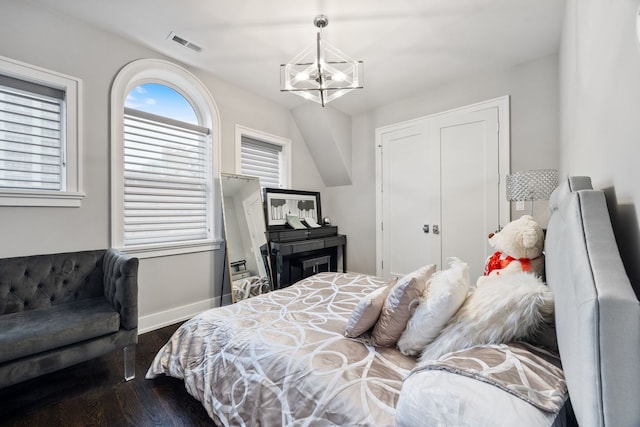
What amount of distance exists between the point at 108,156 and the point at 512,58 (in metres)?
4.07

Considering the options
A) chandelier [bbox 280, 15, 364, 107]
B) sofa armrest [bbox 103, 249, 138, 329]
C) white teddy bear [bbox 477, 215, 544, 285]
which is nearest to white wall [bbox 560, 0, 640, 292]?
white teddy bear [bbox 477, 215, 544, 285]

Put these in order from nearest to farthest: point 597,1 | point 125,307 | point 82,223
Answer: point 597,1, point 125,307, point 82,223

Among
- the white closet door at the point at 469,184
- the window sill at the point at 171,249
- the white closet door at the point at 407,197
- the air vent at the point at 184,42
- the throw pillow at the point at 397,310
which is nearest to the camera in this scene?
the throw pillow at the point at 397,310

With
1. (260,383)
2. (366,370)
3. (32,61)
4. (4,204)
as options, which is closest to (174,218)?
(4,204)

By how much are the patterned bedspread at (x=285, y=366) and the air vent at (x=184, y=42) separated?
245 centimetres

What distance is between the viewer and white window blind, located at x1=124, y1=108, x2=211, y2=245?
2.66m

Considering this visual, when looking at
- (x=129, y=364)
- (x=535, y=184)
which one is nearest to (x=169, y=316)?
(x=129, y=364)

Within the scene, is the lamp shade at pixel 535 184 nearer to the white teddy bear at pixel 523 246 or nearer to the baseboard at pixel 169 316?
the white teddy bear at pixel 523 246

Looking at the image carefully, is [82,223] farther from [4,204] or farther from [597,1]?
[597,1]

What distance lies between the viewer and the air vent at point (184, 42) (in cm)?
245

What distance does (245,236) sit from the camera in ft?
10.9

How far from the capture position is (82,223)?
228 centimetres

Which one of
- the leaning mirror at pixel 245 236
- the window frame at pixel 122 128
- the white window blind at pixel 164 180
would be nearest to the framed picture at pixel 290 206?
the leaning mirror at pixel 245 236

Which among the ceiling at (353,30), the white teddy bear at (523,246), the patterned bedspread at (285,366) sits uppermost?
the ceiling at (353,30)
